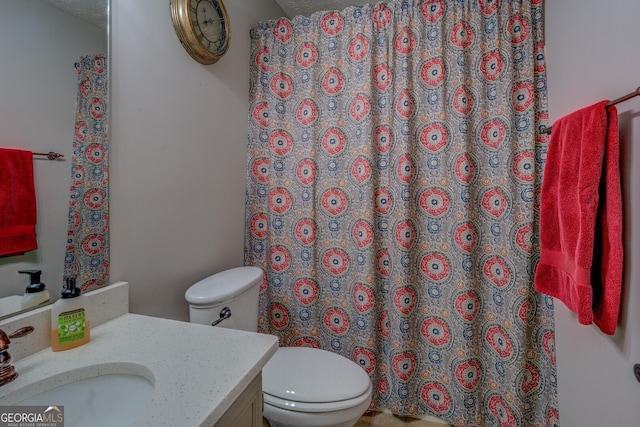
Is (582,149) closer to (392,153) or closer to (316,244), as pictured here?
(392,153)

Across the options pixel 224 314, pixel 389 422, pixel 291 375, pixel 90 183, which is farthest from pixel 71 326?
pixel 389 422

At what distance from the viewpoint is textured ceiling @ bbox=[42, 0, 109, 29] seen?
0.75 metres

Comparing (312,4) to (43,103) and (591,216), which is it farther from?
(591,216)

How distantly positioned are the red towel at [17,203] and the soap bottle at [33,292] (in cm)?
6

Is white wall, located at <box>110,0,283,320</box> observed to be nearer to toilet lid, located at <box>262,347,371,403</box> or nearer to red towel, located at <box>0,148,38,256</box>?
red towel, located at <box>0,148,38,256</box>

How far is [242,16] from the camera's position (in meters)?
1.63

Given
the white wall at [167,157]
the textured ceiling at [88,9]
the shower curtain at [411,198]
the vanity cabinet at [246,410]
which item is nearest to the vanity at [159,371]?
the vanity cabinet at [246,410]

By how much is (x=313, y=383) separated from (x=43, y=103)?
4.03ft

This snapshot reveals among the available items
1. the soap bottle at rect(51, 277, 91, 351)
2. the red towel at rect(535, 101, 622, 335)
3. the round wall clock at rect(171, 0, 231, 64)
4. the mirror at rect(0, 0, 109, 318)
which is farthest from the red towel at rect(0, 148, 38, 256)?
the red towel at rect(535, 101, 622, 335)

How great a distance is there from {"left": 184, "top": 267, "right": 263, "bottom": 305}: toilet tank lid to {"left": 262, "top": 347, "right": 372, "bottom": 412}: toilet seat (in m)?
0.36

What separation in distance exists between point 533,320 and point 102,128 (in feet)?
6.40

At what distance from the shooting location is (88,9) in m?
0.82

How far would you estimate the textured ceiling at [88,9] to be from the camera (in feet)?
2.45

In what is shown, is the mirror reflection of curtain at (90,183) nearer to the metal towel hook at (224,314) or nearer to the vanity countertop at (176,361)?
the vanity countertop at (176,361)
